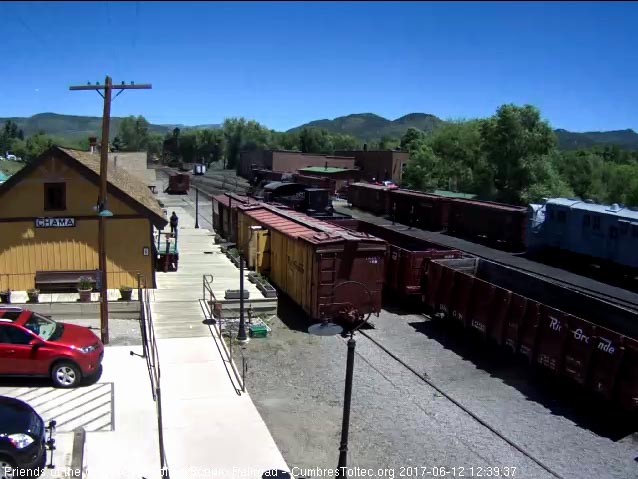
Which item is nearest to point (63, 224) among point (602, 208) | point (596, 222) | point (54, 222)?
point (54, 222)

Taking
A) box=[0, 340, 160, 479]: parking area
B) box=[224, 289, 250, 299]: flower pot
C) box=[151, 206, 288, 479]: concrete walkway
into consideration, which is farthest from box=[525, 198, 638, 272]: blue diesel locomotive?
box=[0, 340, 160, 479]: parking area

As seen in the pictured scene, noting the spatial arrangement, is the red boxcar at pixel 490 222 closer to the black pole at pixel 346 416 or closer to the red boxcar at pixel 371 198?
the red boxcar at pixel 371 198

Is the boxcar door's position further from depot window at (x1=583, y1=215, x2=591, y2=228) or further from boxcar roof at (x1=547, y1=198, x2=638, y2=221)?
depot window at (x1=583, y1=215, x2=591, y2=228)

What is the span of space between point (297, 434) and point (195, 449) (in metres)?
2.08

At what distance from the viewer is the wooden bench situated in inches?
783

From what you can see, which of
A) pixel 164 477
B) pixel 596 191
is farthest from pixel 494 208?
pixel 596 191

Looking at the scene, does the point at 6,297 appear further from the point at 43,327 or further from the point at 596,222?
the point at 596,222

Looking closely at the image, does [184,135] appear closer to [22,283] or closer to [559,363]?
[22,283]

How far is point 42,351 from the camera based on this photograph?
12.8 meters

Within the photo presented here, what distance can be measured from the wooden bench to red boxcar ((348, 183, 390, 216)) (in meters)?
31.9

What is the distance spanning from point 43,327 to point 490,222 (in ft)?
93.5

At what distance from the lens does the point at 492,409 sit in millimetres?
12875

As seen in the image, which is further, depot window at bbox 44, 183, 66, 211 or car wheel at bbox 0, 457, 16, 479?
depot window at bbox 44, 183, 66, 211

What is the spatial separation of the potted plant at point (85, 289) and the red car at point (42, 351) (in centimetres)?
523
